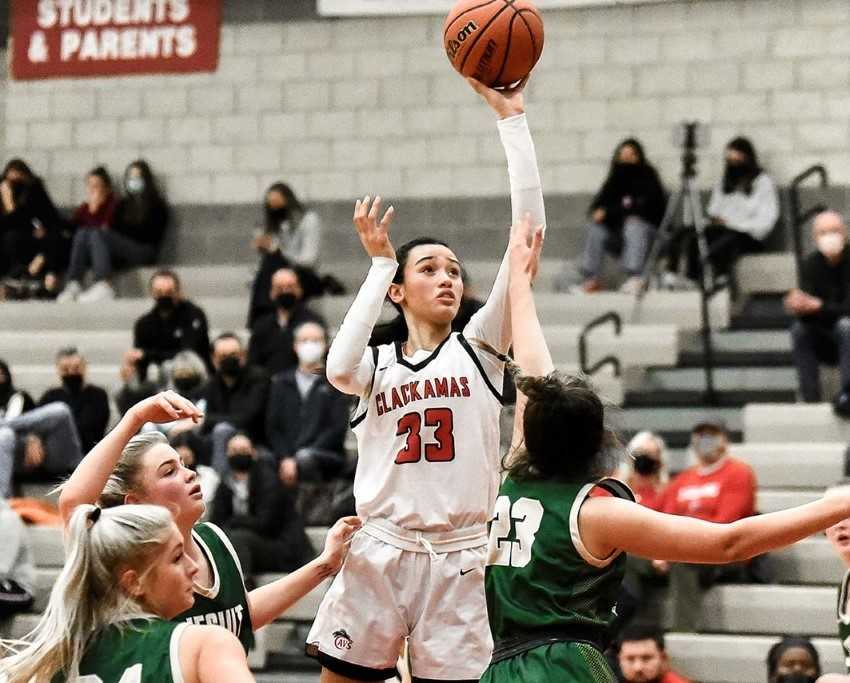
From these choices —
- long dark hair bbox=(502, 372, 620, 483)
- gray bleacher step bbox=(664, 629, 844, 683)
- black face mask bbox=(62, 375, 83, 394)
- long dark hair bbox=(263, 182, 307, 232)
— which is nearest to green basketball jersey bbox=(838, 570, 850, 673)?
long dark hair bbox=(502, 372, 620, 483)

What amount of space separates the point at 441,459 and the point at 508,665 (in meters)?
1.11

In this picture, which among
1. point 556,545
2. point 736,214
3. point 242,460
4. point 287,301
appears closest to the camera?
point 556,545

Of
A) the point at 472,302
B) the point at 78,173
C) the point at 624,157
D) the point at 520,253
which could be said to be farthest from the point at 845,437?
the point at 78,173

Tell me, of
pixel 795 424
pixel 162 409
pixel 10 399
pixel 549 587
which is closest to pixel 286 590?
pixel 162 409

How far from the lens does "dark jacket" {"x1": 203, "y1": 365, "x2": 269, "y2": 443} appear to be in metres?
9.98

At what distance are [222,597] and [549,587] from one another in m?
0.90

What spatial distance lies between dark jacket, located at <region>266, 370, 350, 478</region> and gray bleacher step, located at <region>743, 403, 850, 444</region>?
238 cm

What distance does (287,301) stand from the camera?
11.1 metres

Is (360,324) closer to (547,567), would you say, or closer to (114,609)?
(547,567)

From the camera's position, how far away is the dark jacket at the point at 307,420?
9664 millimetres

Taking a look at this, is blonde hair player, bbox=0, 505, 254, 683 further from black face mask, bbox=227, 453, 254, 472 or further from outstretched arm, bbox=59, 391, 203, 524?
black face mask, bbox=227, 453, 254, 472

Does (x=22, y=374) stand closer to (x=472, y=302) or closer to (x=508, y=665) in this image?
(x=472, y=302)

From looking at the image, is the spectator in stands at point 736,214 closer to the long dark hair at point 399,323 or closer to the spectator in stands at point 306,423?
the spectator in stands at point 306,423

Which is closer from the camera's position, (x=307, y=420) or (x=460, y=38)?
(x=460, y=38)
